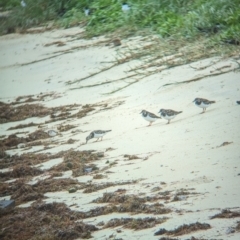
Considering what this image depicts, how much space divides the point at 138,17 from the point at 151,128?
465 centimetres

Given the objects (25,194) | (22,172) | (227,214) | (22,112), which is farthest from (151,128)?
(227,214)

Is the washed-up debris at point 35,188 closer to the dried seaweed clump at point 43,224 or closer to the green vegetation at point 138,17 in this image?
the dried seaweed clump at point 43,224

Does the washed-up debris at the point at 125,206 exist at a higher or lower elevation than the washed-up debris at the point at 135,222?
lower

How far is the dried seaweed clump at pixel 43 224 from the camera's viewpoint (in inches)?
232

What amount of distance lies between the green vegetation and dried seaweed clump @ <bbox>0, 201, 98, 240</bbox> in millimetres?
4515

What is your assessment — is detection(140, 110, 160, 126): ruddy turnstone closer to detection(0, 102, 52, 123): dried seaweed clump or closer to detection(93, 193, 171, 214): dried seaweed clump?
detection(93, 193, 171, 214): dried seaweed clump

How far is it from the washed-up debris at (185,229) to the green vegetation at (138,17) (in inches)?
209

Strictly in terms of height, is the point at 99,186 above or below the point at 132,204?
below

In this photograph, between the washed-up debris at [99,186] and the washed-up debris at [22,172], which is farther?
the washed-up debris at [22,172]

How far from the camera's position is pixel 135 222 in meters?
5.80

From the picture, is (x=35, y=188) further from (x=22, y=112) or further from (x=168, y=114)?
(x=22, y=112)

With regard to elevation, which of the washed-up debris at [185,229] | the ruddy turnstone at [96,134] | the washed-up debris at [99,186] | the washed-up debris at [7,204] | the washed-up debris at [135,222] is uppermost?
the washed-up debris at [185,229]

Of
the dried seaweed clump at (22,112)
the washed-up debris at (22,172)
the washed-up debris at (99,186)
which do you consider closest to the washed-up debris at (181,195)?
the washed-up debris at (99,186)

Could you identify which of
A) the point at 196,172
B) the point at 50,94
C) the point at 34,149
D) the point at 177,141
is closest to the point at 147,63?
the point at 50,94
